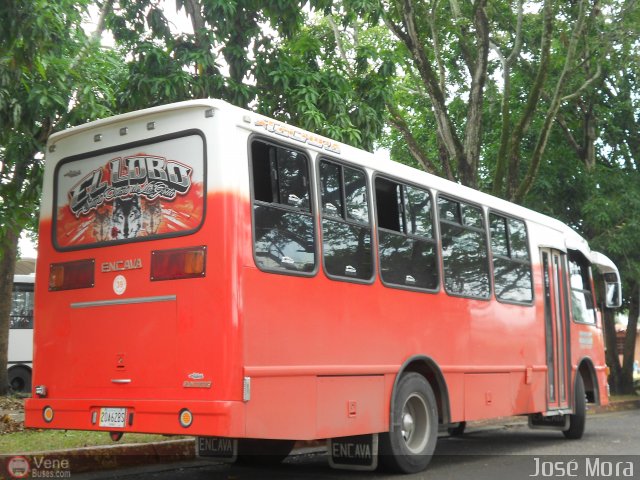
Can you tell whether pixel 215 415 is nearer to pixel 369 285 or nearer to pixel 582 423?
pixel 369 285

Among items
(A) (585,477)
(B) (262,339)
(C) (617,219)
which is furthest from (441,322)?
(C) (617,219)

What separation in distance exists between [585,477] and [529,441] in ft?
13.6

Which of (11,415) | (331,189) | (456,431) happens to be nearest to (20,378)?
(11,415)

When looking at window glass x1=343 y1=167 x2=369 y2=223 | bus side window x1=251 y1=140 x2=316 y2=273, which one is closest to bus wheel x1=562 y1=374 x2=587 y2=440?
window glass x1=343 y1=167 x2=369 y2=223

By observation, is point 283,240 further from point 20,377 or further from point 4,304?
point 20,377

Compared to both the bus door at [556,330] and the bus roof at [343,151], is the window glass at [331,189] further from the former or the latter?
the bus door at [556,330]

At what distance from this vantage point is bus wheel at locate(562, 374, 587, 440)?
1275 cm

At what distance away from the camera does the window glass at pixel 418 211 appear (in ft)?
30.8

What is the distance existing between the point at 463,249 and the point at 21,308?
52.3 feet

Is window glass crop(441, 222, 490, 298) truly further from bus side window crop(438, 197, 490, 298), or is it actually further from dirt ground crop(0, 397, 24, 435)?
dirt ground crop(0, 397, 24, 435)

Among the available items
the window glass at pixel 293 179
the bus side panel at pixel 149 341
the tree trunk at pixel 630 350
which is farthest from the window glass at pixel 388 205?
the tree trunk at pixel 630 350

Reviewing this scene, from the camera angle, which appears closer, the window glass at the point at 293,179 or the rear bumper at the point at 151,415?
the rear bumper at the point at 151,415

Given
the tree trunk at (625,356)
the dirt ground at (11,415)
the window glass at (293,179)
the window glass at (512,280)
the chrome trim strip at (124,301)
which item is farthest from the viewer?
the tree trunk at (625,356)

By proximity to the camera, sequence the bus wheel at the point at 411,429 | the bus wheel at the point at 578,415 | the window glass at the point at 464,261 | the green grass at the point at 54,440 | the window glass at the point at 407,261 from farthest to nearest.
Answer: the bus wheel at the point at 578,415
the window glass at the point at 464,261
the green grass at the point at 54,440
the window glass at the point at 407,261
the bus wheel at the point at 411,429
